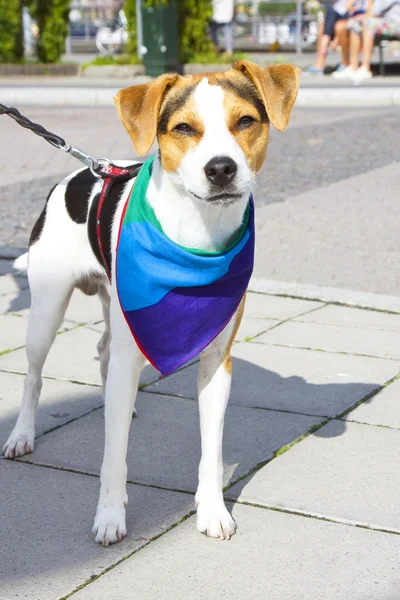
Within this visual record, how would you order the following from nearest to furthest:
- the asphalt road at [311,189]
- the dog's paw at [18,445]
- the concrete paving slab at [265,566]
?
1. the concrete paving slab at [265,566]
2. the dog's paw at [18,445]
3. the asphalt road at [311,189]

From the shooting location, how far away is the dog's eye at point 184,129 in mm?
3238

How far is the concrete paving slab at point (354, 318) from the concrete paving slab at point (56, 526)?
2350 millimetres

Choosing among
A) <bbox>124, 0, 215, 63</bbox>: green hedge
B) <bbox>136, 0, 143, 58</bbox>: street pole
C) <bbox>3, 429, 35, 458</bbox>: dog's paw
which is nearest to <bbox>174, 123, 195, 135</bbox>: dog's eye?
<bbox>3, 429, 35, 458</bbox>: dog's paw

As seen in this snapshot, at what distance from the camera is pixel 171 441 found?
4199 millimetres

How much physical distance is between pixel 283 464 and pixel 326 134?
911cm

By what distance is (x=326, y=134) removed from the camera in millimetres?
12500

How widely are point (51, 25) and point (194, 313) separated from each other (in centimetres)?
2081

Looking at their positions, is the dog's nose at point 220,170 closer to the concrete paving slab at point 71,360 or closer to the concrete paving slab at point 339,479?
the concrete paving slab at point 339,479

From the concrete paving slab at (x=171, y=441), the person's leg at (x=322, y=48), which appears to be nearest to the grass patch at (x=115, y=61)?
the person's leg at (x=322, y=48)

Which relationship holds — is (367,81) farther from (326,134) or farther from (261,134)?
(261,134)

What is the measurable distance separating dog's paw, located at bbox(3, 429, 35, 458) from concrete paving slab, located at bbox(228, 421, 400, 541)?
93 centimetres

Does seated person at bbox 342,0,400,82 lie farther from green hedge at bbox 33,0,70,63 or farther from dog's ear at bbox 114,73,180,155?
dog's ear at bbox 114,73,180,155

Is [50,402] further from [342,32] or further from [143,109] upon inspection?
[342,32]

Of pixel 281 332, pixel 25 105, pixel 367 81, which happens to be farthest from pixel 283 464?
pixel 367 81
